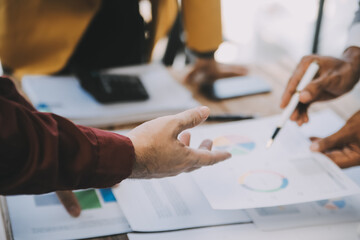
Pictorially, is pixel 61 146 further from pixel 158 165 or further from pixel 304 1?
pixel 304 1

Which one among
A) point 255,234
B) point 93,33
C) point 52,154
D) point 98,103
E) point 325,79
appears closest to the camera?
point 52,154

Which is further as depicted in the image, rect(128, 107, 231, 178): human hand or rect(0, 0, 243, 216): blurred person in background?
rect(0, 0, 243, 216): blurred person in background

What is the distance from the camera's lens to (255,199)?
0.64 meters

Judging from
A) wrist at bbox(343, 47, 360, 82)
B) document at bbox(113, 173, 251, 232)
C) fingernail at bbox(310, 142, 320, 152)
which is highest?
wrist at bbox(343, 47, 360, 82)

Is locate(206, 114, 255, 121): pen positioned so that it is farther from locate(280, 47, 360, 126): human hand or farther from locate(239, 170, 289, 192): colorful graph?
locate(239, 170, 289, 192): colorful graph

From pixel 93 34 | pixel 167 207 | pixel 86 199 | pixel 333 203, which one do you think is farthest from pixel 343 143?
pixel 93 34

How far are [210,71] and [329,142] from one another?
53 centimetres

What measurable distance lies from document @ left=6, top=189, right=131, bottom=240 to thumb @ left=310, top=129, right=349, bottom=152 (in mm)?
391

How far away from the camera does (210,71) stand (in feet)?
4.00

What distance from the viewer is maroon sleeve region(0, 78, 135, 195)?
1.68ft

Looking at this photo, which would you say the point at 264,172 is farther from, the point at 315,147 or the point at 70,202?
the point at 70,202

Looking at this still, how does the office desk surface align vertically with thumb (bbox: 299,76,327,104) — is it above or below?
below

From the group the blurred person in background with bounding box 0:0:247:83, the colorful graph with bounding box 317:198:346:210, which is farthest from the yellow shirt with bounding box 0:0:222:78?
the colorful graph with bounding box 317:198:346:210

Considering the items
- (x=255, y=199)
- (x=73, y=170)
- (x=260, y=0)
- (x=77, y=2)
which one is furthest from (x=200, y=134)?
(x=260, y=0)
